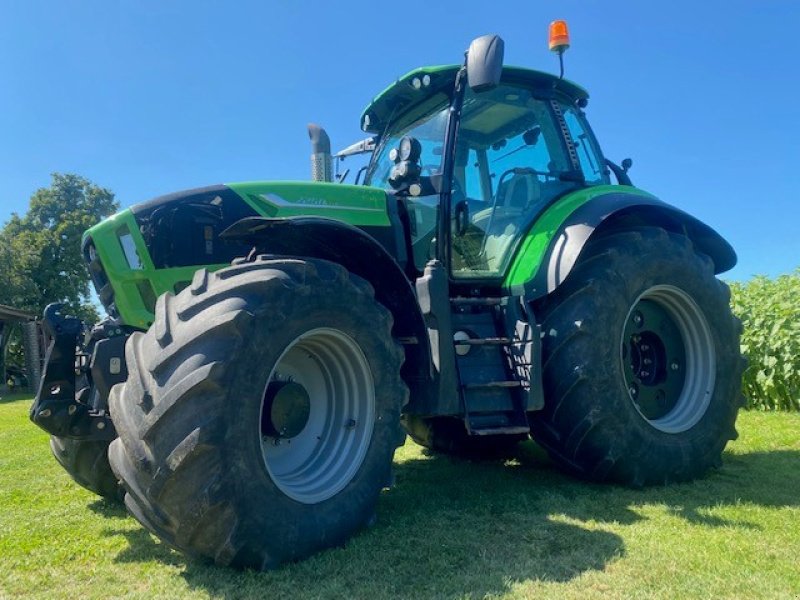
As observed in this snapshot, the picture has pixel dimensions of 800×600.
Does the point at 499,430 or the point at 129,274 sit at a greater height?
the point at 129,274

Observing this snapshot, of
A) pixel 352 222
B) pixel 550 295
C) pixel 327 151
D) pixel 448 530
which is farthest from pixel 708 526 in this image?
pixel 327 151

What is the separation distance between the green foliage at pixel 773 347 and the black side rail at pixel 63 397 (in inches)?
309

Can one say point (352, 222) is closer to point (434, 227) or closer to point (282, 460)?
point (434, 227)

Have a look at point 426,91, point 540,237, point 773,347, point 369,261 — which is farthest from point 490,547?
point 773,347

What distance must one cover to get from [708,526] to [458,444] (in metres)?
2.45

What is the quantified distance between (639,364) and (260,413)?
319 centimetres

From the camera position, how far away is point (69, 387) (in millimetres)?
3494

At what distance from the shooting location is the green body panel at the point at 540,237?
14.7ft

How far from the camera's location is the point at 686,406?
4.93 m

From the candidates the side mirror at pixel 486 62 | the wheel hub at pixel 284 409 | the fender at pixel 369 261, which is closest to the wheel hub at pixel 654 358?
the fender at pixel 369 261

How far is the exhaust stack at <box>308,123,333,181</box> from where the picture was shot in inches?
210

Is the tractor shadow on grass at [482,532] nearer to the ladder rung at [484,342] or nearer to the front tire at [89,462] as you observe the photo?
the front tire at [89,462]

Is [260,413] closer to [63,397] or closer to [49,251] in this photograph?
[63,397]

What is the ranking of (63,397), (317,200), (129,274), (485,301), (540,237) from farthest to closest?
(540,237), (485,301), (317,200), (129,274), (63,397)
